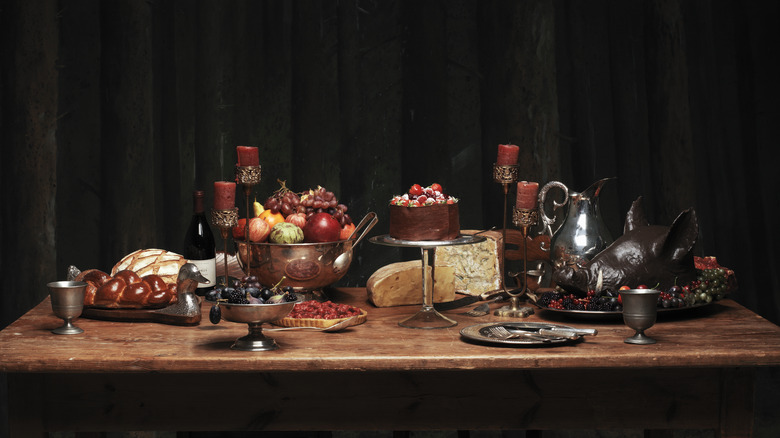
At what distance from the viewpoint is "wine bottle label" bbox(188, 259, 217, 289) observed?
2.85m

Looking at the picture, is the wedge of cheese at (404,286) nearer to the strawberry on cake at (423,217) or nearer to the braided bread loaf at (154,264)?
the strawberry on cake at (423,217)

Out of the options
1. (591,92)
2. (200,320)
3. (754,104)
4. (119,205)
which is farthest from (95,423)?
(754,104)

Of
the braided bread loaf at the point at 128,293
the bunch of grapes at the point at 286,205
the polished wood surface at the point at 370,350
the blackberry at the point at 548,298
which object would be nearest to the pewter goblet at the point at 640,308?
the polished wood surface at the point at 370,350

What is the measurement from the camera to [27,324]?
8.20ft

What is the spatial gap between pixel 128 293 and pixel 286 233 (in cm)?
48

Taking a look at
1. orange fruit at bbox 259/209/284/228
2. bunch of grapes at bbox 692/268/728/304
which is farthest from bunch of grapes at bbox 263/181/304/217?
bunch of grapes at bbox 692/268/728/304

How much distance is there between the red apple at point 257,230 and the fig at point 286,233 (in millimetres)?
A: 24

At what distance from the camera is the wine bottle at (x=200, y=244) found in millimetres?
2891

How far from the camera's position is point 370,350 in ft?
7.07

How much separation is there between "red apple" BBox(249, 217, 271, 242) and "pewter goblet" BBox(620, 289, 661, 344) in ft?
3.61

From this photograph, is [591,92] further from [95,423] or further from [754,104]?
[95,423]

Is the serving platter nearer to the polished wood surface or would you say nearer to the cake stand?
the polished wood surface

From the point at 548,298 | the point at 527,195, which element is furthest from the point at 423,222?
the point at 548,298

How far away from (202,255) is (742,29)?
228cm
